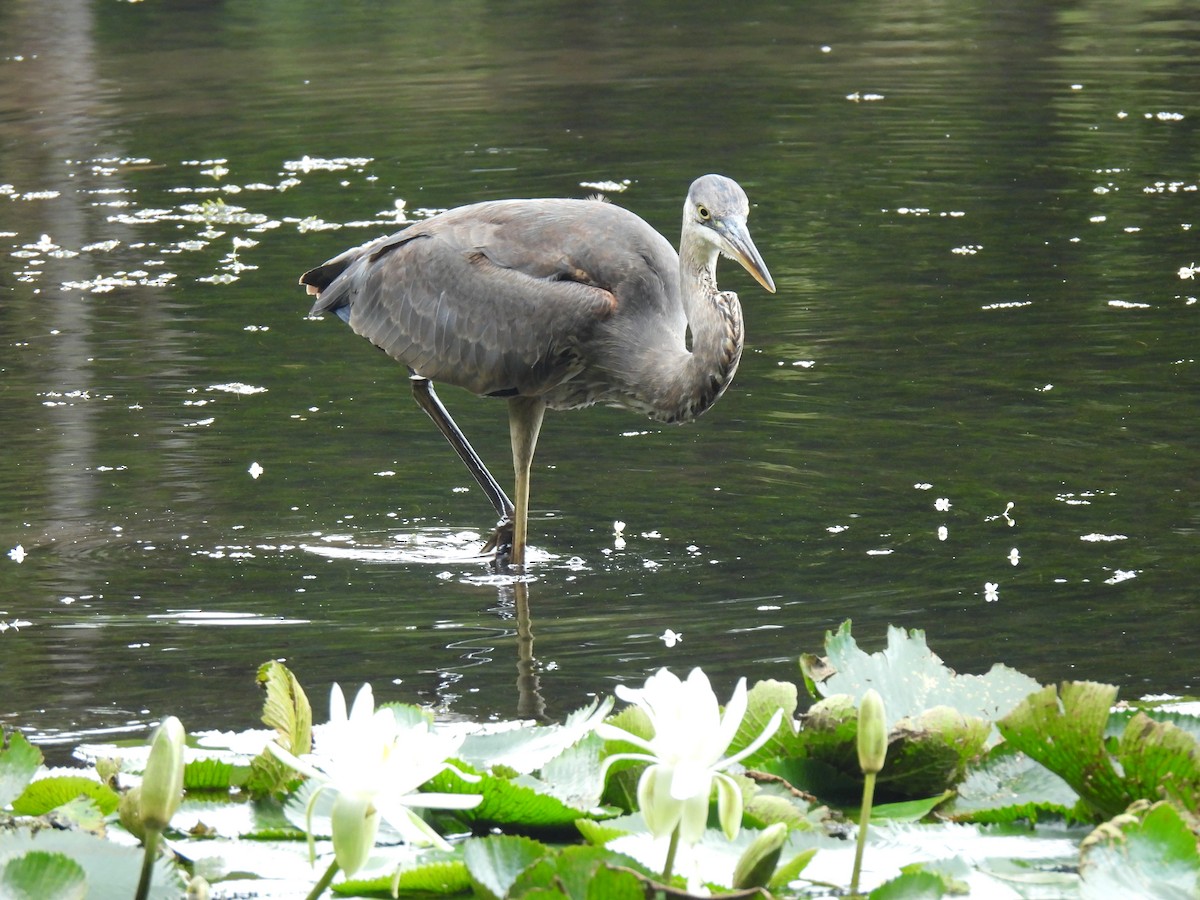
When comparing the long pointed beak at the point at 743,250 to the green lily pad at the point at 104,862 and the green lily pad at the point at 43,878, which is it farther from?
the green lily pad at the point at 43,878

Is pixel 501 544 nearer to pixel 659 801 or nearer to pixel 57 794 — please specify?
pixel 57 794

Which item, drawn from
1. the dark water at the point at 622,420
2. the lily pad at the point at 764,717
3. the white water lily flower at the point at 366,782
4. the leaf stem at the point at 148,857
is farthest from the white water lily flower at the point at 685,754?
the dark water at the point at 622,420

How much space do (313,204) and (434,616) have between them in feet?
26.0

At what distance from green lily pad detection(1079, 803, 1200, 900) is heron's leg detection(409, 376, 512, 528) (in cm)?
426

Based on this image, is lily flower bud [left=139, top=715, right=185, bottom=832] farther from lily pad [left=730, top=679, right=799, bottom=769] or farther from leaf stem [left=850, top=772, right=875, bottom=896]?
lily pad [left=730, top=679, right=799, bottom=769]

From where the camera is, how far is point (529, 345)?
6.81 metres

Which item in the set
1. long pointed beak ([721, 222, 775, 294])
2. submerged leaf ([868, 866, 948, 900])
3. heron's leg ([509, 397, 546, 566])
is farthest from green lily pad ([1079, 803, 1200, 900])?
heron's leg ([509, 397, 546, 566])

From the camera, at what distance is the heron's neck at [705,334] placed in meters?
6.48

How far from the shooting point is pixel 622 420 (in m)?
8.48

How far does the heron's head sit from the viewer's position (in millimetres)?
6277

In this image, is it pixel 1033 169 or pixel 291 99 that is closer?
pixel 1033 169

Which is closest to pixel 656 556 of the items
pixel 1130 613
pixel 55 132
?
pixel 1130 613

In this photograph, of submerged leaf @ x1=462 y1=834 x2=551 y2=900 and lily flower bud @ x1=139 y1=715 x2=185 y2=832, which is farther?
submerged leaf @ x1=462 y1=834 x2=551 y2=900

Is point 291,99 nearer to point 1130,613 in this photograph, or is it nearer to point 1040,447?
point 1040,447
